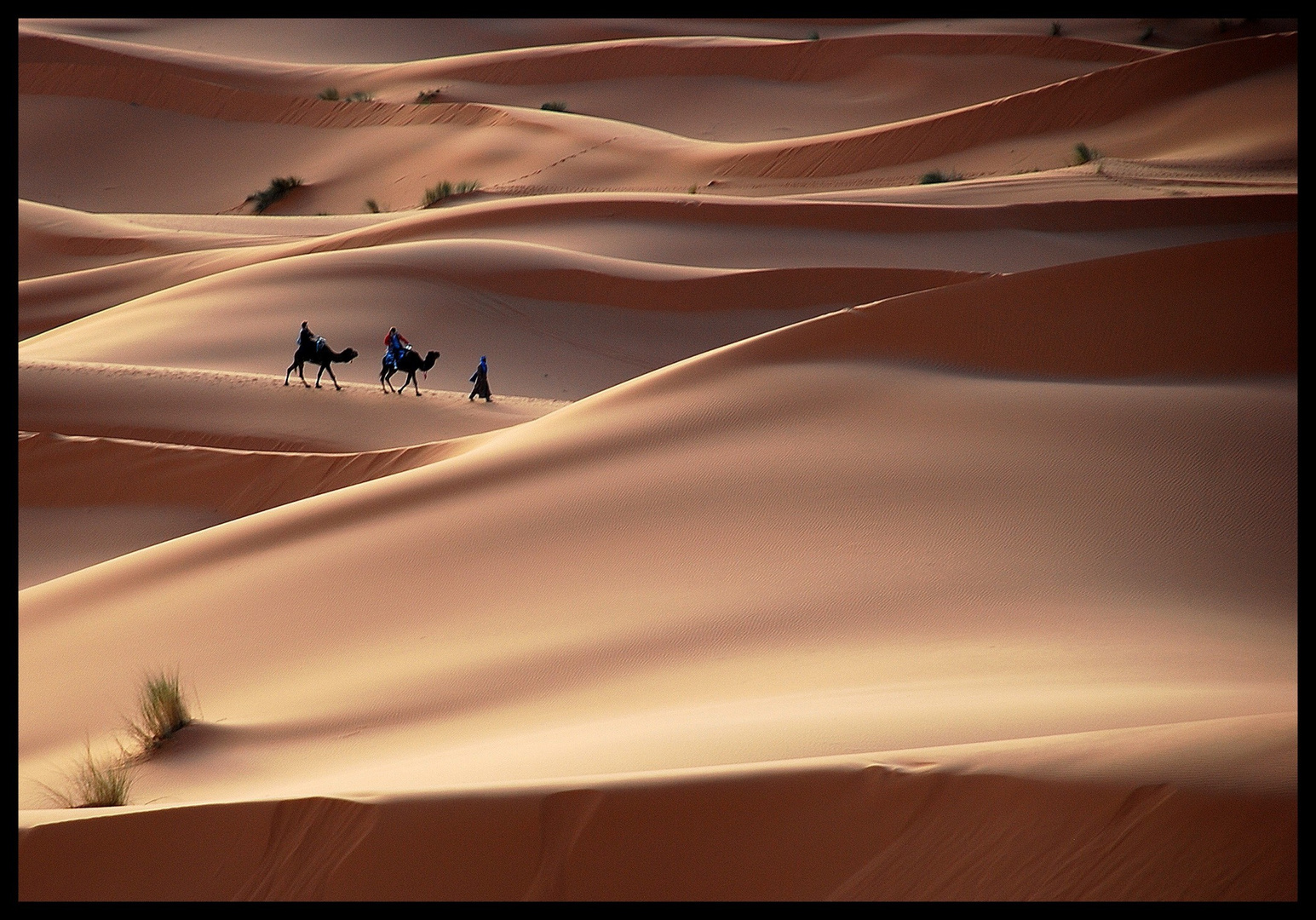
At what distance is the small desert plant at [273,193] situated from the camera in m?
35.4

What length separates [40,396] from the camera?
1563 centimetres

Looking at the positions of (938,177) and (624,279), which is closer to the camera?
(624,279)

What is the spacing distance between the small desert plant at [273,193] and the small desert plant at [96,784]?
100 feet

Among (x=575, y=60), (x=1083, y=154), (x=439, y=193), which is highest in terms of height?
(x=575, y=60)

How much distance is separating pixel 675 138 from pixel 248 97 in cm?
1569

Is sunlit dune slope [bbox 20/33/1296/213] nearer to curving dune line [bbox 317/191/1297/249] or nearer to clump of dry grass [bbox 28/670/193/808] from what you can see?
curving dune line [bbox 317/191/1297/249]

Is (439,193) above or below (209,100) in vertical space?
below

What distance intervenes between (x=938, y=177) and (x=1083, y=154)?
118 inches

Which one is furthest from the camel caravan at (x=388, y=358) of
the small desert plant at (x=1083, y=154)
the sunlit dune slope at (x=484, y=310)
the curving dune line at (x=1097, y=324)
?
the small desert plant at (x=1083, y=154)

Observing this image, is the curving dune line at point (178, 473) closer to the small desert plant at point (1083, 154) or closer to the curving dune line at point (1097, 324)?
the curving dune line at point (1097, 324)

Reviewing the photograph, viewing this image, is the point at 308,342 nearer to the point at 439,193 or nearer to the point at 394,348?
the point at 394,348

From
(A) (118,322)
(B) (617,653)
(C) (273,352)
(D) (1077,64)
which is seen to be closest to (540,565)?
(B) (617,653)

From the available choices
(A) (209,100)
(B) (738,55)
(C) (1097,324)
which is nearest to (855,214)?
Answer: (C) (1097,324)

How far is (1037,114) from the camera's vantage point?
30547mm
